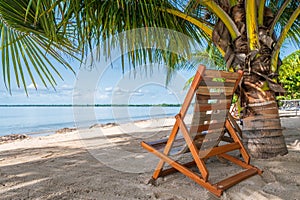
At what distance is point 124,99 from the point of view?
14.6 feet

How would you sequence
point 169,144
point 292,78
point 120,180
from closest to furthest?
point 169,144
point 120,180
point 292,78

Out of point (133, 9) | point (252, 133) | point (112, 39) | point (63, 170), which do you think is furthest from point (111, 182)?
point (133, 9)

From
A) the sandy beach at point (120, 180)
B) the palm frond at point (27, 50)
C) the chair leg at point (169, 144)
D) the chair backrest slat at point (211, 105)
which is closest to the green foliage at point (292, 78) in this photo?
the sandy beach at point (120, 180)

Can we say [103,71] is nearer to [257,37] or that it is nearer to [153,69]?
[153,69]

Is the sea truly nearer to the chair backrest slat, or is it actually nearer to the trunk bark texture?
the chair backrest slat

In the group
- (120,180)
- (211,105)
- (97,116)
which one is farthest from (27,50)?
(97,116)

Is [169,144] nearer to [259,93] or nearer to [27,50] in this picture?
[259,93]

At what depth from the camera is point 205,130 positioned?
172 cm

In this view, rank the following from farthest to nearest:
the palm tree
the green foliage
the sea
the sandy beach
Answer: the green foliage, the sea, the palm tree, the sandy beach

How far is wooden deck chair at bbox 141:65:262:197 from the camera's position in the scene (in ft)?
4.91

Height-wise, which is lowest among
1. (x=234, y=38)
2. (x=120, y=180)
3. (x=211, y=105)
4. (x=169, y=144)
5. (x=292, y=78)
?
(x=120, y=180)

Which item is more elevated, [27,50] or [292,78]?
[27,50]

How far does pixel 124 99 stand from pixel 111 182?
281cm

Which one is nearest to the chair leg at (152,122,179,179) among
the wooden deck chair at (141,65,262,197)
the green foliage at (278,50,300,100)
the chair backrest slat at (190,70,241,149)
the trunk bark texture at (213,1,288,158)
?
the wooden deck chair at (141,65,262,197)
